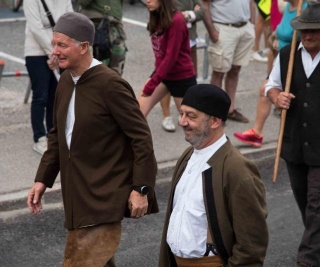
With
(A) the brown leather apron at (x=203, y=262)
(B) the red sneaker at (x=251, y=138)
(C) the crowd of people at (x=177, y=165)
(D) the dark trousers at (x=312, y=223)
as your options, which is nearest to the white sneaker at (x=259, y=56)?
(B) the red sneaker at (x=251, y=138)

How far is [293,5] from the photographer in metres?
9.05

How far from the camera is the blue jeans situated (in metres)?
8.98

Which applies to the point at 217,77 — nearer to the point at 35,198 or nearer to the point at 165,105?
the point at 165,105

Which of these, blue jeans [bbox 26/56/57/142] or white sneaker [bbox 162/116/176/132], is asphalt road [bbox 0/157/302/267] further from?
white sneaker [bbox 162/116/176/132]

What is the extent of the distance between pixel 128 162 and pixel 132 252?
75.6 inches

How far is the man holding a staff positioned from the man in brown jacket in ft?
5.31

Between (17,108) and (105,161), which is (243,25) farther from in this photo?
(105,161)

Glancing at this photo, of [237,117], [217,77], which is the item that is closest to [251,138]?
[237,117]

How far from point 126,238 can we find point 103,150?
7.46 ft

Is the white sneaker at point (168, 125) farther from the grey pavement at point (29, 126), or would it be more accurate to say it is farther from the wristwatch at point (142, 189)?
the wristwatch at point (142, 189)

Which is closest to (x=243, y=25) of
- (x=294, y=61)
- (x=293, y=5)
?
(x=293, y=5)

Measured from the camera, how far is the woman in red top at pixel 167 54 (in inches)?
348

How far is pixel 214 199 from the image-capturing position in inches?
185

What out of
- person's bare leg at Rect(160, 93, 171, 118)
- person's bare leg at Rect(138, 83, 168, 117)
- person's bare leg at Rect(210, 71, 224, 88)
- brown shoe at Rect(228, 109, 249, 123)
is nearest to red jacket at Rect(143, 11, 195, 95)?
person's bare leg at Rect(138, 83, 168, 117)
